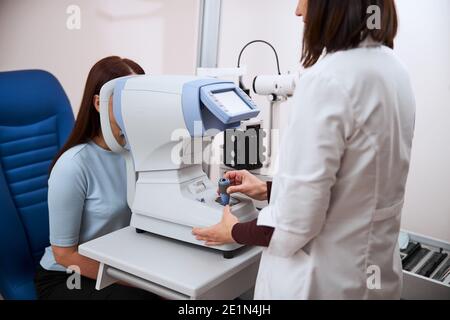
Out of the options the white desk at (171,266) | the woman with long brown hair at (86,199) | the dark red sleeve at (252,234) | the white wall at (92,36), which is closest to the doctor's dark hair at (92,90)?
the woman with long brown hair at (86,199)

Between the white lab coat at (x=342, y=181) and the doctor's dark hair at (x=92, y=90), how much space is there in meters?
0.71

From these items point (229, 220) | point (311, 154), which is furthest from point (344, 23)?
point (229, 220)

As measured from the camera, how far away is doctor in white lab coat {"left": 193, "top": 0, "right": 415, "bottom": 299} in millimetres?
694

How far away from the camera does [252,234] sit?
864 millimetres

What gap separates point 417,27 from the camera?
179cm

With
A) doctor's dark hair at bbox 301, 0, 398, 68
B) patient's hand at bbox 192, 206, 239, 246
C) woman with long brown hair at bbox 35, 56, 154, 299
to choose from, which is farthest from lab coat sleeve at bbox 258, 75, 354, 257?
woman with long brown hair at bbox 35, 56, 154, 299

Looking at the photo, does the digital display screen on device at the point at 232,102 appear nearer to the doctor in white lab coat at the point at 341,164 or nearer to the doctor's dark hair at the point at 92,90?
the doctor in white lab coat at the point at 341,164

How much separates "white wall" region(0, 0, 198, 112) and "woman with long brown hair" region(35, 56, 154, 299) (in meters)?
0.76

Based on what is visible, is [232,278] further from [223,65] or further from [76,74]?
[223,65]

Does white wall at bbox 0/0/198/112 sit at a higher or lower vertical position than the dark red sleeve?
higher

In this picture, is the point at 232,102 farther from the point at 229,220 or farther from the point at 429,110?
the point at 429,110

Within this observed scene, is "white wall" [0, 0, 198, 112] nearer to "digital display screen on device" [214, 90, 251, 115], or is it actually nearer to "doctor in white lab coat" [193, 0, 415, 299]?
"digital display screen on device" [214, 90, 251, 115]

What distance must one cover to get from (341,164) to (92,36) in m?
1.62
